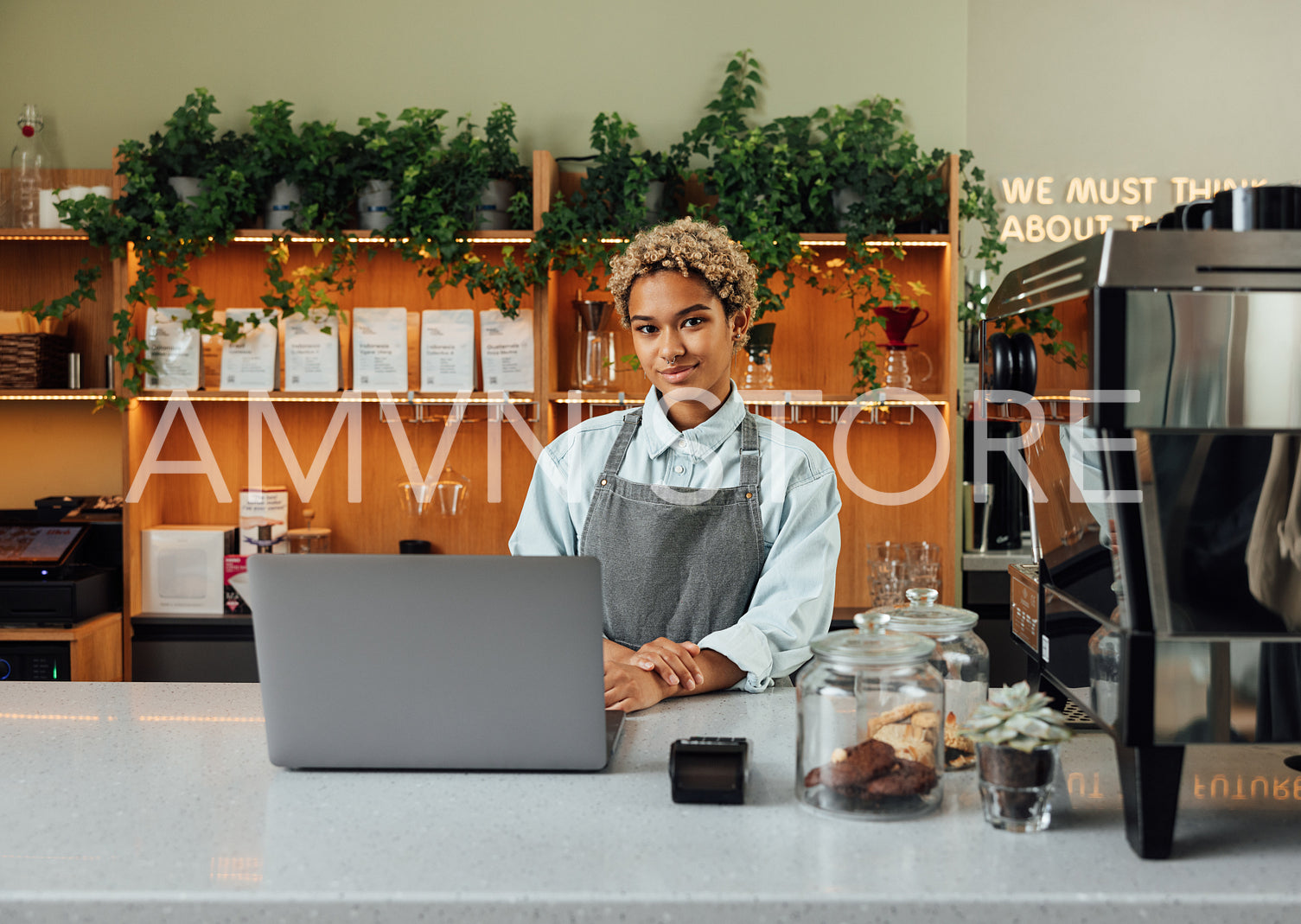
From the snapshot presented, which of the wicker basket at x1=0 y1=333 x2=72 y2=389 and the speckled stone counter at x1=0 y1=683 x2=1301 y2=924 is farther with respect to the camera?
the wicker basket at x1=0 y1=333 x2=72 y2=389

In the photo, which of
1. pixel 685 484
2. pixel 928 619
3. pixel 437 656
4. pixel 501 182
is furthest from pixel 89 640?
pixel 928 619

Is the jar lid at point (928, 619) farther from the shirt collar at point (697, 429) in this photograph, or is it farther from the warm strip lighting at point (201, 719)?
the warm strip lighting at point (201, 719)

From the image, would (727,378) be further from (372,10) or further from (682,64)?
(372,10)

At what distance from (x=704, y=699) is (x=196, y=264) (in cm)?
266

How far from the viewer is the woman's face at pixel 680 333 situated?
1770 mm

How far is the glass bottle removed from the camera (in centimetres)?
321

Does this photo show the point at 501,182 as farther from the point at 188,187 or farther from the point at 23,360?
the point at 23,360

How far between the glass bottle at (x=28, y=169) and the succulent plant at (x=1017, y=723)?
3.36m

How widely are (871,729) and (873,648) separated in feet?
0.28

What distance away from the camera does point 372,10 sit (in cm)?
333

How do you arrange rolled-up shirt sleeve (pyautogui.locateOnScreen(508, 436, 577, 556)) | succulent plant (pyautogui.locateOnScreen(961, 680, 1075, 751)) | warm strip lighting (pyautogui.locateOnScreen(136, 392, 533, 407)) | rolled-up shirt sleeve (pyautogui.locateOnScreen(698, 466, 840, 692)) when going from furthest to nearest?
warm strip lighting (pyautogui.locateOnScreen(136, 392, 533, 407)) → rolled-up shirt sleeve (pyautogui.locateOnScreen(508, 436, 577, 556)) → rolled-up shirt sleeve (pyautogui.locateOnScreen(698, 466, 840, 692)) → succulent plant (pyautogui.locateOnScreen(961, 680, 1075, 751))

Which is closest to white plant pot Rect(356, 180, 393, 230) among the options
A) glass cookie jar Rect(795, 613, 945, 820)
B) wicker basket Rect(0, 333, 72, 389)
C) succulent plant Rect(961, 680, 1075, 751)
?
wicker basket Rect(0, 333, 72, 389)

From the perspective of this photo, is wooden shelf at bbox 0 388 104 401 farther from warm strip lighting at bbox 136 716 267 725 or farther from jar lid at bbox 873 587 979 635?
jar lid at bbox 873 587 979 635

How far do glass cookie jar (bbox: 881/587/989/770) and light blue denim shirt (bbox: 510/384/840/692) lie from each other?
364 mm
